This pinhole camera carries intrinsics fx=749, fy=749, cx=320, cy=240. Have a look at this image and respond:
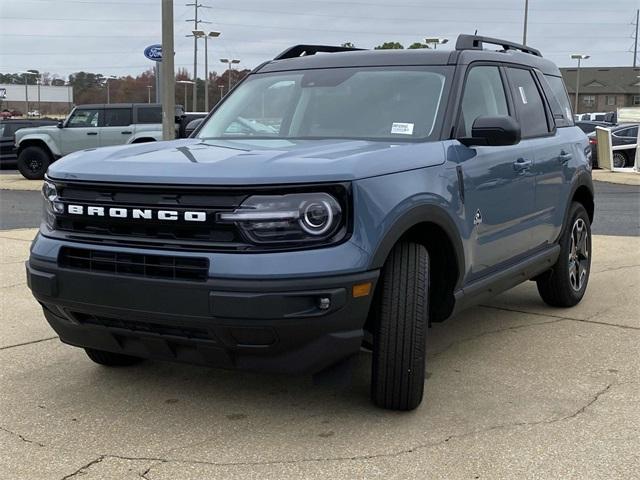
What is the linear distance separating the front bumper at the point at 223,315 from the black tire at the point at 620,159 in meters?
22.7

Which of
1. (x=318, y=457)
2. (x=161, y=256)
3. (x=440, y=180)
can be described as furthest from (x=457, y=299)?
(x=161, y=256)

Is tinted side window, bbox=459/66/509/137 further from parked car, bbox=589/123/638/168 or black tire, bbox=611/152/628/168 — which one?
black tire, bbox=611/152/628/168

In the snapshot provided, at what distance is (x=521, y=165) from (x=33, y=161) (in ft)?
54.7

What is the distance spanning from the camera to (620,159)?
23875 mm

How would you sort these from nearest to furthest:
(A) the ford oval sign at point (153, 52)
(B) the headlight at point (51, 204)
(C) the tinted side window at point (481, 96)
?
1. (B) the headlight at point (51, 204)
2. (C) the tinted side window at point (481, 96)
3. (A) the ford oval sign at point (153, 52)

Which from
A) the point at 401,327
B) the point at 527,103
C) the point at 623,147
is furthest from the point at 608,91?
the point at 401,327

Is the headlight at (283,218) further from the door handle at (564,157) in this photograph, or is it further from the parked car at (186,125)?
the door handle at (564,157)

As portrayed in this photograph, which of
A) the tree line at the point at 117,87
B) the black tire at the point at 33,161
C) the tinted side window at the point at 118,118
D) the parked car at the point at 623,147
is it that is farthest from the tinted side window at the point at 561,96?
the tree line at the point at 117,87

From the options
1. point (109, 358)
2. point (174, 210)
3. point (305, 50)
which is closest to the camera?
point (174, 210)

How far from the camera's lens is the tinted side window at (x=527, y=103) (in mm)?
5145

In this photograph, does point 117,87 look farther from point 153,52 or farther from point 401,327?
point 401,327

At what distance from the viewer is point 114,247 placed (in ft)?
11.1

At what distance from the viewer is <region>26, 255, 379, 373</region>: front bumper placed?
10.3ft

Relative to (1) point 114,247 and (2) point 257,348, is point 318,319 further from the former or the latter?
(1) point 114,247
